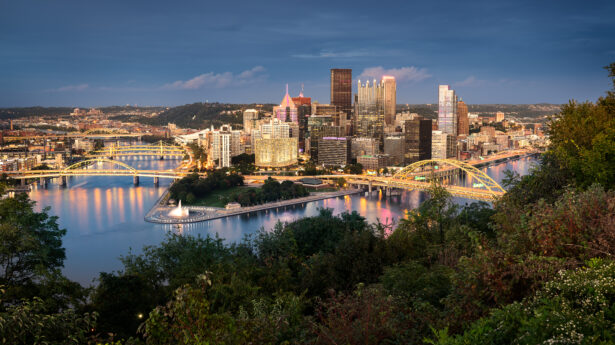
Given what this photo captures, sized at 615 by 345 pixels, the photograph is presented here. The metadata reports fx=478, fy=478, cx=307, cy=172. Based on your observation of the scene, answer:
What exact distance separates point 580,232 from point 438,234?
3.44 m

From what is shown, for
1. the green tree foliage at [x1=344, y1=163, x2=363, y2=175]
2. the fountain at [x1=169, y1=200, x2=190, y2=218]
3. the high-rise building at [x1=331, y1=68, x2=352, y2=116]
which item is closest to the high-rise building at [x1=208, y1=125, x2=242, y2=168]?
the green tree foliage at [x1=344, y1=163, x2=363, y2=175]

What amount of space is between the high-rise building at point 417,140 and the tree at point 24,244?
25.8 metres

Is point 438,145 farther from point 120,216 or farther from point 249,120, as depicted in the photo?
point 120,216

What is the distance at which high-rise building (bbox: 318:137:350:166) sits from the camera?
28527 millimetres

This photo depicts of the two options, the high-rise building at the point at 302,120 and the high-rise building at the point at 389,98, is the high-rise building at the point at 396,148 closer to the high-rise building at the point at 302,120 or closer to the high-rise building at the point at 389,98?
the high-rise building at the point at 302,120

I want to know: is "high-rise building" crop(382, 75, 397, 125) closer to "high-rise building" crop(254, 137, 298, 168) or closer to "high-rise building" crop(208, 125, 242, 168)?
"high-rise building" crop(254, 137, 298, 168)

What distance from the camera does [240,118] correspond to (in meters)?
52.1

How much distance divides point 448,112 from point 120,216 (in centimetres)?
3548

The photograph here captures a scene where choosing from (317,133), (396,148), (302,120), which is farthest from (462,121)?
(317,133)

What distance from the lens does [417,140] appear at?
99.5 ft

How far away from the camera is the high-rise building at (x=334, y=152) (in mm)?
28527

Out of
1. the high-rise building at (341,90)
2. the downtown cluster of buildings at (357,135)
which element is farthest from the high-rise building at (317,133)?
the high-rise building at (341,90)

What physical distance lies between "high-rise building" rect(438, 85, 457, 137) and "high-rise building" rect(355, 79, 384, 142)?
19.2 ft

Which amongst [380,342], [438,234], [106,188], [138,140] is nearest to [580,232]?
[380,342]
